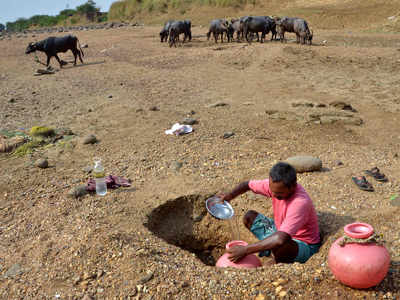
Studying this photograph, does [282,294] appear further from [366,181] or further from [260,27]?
[260,27]

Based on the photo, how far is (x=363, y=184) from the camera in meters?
4.18

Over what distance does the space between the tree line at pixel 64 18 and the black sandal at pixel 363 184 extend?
50.0 m

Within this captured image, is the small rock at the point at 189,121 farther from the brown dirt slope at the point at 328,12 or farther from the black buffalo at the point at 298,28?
the brown dirt slope at the point at 328,12

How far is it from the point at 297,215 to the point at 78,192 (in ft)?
8.12

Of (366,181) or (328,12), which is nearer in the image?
(366,181)

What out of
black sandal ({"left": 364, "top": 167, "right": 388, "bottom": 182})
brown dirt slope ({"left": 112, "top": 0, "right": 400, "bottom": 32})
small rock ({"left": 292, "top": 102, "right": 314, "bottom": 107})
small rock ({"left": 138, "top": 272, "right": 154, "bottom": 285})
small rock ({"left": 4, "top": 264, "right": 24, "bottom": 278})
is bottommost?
small rock ({"left": 4, "top": 264, "right": 24, "bottom": 278})

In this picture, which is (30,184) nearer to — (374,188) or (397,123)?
(374,188)

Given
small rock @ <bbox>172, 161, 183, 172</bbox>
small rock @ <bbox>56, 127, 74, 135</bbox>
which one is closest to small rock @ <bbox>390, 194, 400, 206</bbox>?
small rock @ <bbox>172, 161, 183, 172</bbox>

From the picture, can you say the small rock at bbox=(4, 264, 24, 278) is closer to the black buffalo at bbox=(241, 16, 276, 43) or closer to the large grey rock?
the large grey rock

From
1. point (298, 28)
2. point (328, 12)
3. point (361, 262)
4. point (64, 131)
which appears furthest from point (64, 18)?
point (361, 262)

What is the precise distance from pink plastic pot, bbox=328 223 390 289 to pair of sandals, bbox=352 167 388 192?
5.69 ft

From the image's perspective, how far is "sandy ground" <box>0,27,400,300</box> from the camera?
Answer: 2861mm

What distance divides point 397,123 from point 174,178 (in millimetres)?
4062

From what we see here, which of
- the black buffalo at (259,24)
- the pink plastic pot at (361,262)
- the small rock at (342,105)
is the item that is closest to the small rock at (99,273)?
the pink plastic pot at (361,262)
